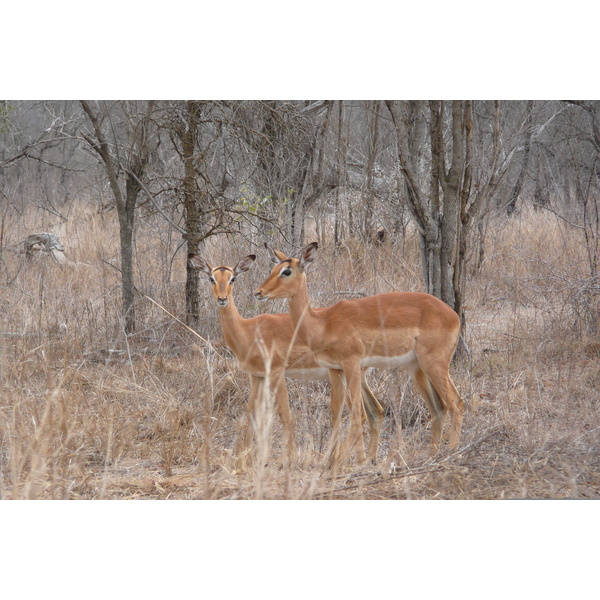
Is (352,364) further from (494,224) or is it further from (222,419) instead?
(494,224)

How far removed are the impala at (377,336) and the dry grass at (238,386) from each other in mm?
257

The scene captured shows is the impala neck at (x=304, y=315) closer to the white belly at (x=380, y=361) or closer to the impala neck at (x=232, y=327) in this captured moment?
the white belly at (x=380, y=361)

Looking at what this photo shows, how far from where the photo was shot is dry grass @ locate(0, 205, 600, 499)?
3633 millimetres

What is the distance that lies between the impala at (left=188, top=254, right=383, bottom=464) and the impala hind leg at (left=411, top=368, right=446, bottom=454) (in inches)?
10.7

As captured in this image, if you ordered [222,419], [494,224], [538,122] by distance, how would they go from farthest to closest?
[494,224]
[538,122]
[222,419]

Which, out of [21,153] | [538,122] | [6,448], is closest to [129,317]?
[21,153]

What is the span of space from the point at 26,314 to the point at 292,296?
2.30m

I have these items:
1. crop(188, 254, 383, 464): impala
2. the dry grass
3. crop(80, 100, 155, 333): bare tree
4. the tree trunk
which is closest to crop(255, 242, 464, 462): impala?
crop(188, 254, 383, 464): impala

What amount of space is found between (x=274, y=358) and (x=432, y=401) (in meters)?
0.92

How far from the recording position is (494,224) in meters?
5.39

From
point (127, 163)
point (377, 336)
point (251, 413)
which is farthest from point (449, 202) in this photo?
point (127, 163)

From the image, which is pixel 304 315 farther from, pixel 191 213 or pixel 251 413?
pixel 191 213

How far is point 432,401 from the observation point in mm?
4367

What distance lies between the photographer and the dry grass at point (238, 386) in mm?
3633
